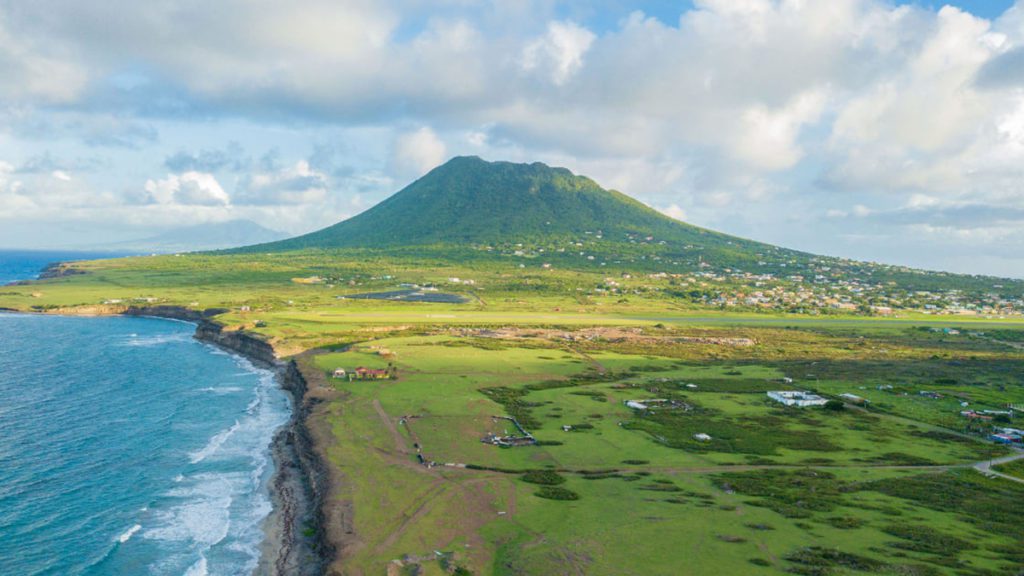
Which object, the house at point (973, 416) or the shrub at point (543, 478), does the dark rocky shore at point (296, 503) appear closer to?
the shrub at point (543, 478)

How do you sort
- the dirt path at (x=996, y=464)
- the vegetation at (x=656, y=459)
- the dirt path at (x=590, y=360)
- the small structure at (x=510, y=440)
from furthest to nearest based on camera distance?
the dirt path at (x=590, y=360) → the small structure at (x=510, y=440) → the dirt path at (x=996, y=464) → the vegetation at (x=656, y=459)

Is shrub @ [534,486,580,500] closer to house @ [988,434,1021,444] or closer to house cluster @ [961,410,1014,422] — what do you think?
house @ [988,434,1021,444]

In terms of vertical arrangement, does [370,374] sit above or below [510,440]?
above

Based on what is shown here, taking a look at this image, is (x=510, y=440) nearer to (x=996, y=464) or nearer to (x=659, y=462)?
(x=659, y=462)

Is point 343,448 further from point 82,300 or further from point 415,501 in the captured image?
point 82,300

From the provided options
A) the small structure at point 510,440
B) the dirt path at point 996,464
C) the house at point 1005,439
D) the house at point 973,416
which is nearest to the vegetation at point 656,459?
the small structure at point 510,440

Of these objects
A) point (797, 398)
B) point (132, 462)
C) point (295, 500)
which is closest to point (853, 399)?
point (797, 398)
